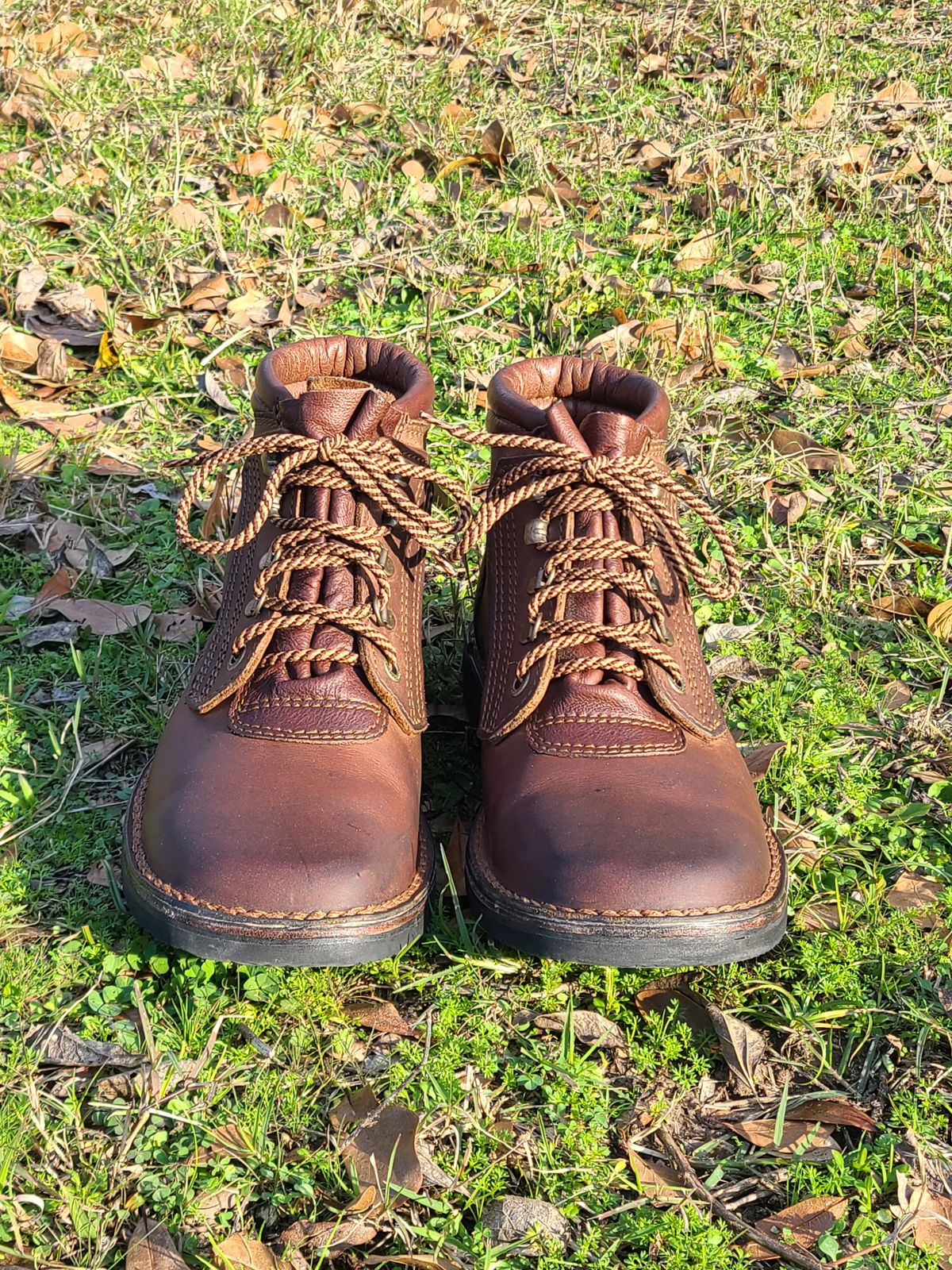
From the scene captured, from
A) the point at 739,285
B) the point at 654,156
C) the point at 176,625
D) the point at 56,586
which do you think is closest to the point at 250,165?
the point at 654,156

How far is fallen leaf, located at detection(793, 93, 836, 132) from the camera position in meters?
5.19

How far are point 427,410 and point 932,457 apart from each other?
1919mm

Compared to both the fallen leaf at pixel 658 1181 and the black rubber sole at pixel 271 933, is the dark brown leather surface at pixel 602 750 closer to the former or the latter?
the black rubber sole at pixel 271 933

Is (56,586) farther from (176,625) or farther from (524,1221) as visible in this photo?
(524,1221)

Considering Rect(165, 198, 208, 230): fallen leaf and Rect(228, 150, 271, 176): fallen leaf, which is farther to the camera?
Rect(228, 150, 271, 176): fallen leaf

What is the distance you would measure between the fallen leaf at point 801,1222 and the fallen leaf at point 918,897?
25.4 inches

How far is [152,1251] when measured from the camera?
68.0 inches

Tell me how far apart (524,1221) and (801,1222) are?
0.44 meters

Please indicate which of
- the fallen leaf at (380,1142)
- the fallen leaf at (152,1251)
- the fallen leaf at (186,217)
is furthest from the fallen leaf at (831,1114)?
the fallen leaf at (186,217)

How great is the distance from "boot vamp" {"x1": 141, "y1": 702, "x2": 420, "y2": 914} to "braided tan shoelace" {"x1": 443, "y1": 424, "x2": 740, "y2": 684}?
0.40 meters

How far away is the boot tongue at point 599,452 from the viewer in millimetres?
2334

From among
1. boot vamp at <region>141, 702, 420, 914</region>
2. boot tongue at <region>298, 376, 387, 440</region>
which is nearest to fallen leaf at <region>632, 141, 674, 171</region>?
boot tongue at <region>298, 376, 387, 440</region>

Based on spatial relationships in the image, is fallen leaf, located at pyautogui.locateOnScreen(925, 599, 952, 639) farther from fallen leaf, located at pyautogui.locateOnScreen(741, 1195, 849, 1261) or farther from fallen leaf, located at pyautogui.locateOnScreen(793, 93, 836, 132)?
fallen leaf, located at pyautogui.locateOnScreen(793, 93, 836, 132)

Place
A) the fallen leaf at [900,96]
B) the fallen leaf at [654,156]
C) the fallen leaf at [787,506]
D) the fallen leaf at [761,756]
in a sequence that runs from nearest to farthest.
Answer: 1. the fallen leaf at [761,756]
2. the fallen leaf at [787,506]
3. the fallen leaf at [654,156]
4. the fallen leaf at [900,96]
